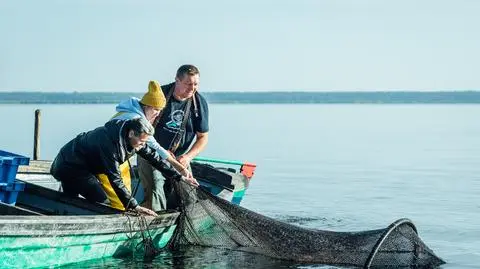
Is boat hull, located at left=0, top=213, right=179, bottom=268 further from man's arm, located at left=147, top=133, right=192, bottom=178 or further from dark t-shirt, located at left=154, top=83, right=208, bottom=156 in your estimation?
dark t-shirt, located at left=154, top=83, right=208, bottom=156

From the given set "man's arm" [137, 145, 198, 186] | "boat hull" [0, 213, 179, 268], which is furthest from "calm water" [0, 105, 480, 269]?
"man's arm" [137, 145, 198, 186]

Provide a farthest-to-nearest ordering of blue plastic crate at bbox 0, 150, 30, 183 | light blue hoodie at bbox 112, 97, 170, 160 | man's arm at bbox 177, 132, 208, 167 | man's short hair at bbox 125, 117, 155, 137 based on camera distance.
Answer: man's arm at bbox 177, 132, 208, 167
blue plastic crate at bbox 0, 150, 30, 183
light blue hoodie at bbox 112, 97, 170, 160
man's short hair at bbox 125, 117, 155, 137

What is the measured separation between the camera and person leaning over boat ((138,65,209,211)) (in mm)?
12742

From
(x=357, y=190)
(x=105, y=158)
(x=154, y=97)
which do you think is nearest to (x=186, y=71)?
(x=154, y=97)

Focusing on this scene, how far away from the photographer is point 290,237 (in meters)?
13.1

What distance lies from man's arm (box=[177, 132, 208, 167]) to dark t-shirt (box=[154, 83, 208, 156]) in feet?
0.28

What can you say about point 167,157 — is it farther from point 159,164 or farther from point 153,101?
point 153,101

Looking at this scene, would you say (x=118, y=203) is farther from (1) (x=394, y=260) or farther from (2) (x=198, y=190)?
(1) (x=394, y=260)

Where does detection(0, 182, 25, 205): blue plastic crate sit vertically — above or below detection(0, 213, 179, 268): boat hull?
above

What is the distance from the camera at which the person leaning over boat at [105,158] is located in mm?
11484

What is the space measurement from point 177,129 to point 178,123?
8cm

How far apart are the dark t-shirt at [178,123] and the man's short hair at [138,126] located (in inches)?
54.1

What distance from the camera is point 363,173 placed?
31.6m

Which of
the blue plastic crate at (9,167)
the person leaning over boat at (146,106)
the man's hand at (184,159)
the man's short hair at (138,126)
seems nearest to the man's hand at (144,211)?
the man's hand at (184,159)
